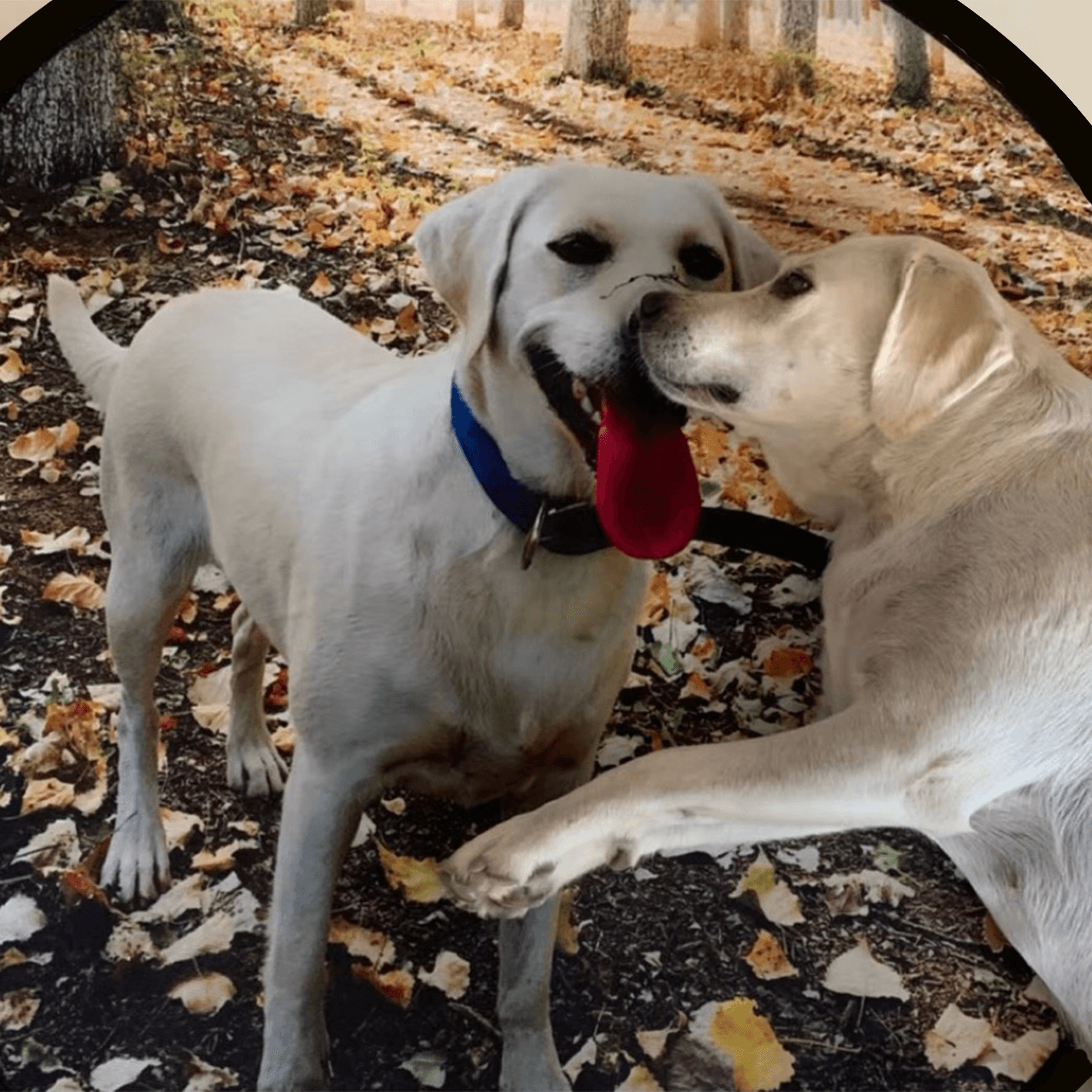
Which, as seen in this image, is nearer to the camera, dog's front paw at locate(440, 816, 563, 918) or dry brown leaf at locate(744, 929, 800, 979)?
dog's front paw at locate(440, 816, 563, 918)

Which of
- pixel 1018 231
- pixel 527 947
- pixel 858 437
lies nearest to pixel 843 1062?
pixel 527 947

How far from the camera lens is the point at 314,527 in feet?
3.77

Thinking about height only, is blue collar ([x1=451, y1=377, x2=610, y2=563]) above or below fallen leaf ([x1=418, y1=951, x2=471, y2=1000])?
above

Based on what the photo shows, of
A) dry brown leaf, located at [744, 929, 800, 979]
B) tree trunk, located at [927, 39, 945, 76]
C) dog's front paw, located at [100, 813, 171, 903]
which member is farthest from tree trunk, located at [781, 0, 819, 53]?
dog's front paw, located at [100, 813, 171, 903]

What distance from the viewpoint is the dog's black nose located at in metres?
0.98

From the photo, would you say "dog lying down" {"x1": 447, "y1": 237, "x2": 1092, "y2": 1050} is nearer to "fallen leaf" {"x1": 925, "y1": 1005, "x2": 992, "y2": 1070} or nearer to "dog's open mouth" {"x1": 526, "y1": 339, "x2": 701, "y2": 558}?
"dog's open mouth" {"x1": 526, "y1": 339, "x2": 701, "y2": 558}

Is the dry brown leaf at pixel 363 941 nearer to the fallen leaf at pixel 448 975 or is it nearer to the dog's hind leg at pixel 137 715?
the fallen leaf at pixel 448 975

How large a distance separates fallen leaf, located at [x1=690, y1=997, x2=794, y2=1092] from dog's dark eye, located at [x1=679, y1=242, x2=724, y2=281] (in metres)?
0.68

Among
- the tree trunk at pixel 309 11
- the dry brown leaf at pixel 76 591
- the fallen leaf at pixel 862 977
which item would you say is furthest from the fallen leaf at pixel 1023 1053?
the tree trunk at pixel 309 11

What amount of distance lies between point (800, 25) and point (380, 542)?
638 mm

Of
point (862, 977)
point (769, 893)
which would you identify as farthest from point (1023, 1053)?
point (769, 893)

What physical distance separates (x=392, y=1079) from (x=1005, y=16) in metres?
1.23

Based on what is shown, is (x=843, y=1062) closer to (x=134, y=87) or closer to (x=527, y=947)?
(x=527, y=947)

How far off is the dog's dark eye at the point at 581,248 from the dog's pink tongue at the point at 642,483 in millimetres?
114
